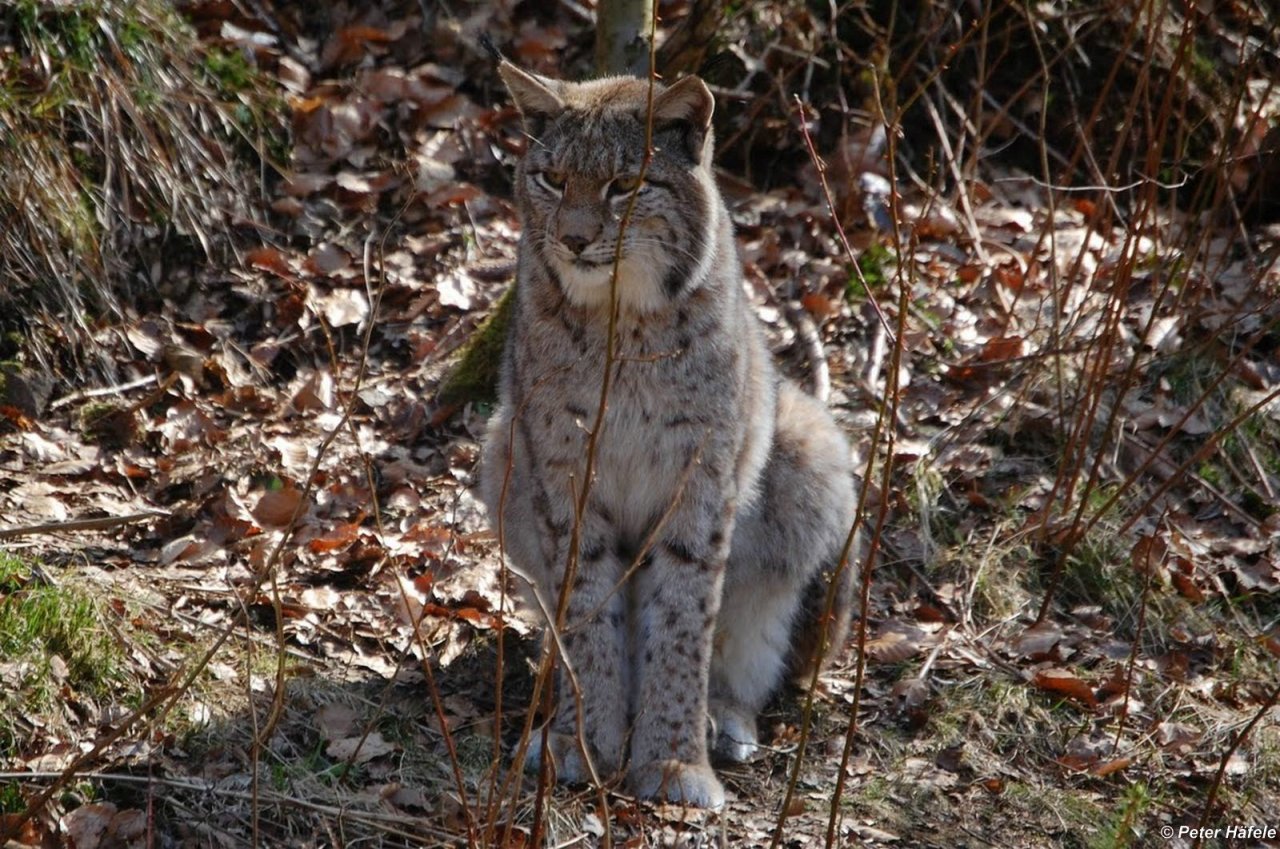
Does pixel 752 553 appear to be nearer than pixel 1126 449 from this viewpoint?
Yes

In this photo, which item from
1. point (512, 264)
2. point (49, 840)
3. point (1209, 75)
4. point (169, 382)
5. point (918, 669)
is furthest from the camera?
point (1209, 75)

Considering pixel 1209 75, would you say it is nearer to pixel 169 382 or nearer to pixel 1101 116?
pixel 1101 116

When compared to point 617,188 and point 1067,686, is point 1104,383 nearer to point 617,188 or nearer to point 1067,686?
point 1067,686

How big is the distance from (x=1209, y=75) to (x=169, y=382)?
18.8 ft

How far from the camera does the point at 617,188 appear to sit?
4.19m

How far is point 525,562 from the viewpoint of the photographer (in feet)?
16.3

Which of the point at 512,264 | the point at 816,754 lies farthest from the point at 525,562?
the point at 512,264

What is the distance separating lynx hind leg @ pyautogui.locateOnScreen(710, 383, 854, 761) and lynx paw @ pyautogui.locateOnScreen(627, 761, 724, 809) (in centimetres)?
48

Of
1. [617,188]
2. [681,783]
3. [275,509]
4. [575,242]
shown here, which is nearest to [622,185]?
[617,188]

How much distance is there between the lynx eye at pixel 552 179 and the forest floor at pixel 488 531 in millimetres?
531

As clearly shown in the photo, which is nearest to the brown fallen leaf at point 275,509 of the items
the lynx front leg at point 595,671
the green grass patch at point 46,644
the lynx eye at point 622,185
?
the green grass patch at point 46,644

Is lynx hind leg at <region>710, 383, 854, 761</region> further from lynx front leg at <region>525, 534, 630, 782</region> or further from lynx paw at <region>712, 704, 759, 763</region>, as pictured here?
lynx front leg at <region>525, 534, 630, 782</region>

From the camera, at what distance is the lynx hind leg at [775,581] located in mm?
4930

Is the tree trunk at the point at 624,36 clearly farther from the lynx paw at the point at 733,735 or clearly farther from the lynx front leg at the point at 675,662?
the lynx paw at the point at 733,735
